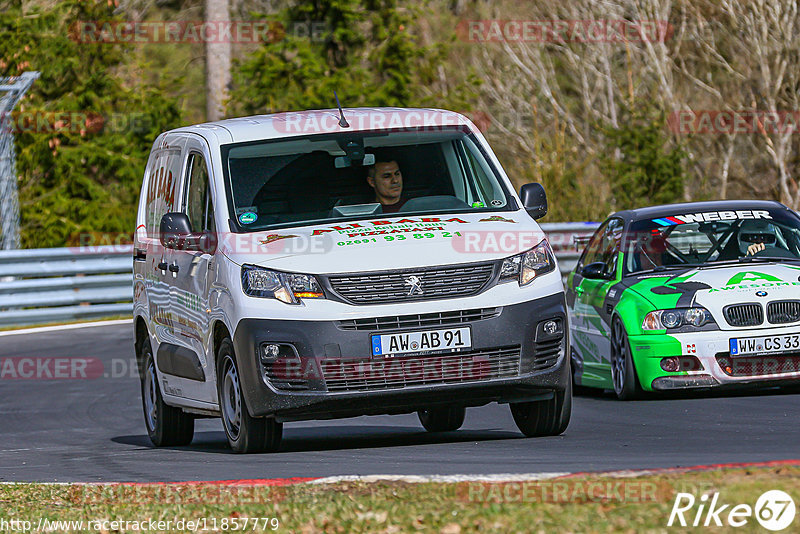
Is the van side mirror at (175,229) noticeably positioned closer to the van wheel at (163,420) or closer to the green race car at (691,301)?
the van wheel at (163,420)

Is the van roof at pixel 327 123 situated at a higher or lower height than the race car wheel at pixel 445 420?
higher

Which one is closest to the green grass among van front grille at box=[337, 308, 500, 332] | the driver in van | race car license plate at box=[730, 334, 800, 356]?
van front grille at box=[337, 308, 500, 332]

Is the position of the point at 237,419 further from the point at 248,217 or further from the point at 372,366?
the point at 248,217

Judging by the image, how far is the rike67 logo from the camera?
5.30m

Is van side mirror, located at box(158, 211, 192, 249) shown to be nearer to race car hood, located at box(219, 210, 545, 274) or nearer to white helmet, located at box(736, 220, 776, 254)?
race car hood, located at box(219, 210, 545, 274)

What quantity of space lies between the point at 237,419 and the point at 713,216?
4985mm

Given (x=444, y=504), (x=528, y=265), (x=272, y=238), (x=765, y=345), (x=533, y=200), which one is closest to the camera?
(x=444, y=504)

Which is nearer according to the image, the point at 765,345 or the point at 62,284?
the point at 765,345

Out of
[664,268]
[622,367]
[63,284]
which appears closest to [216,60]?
[63,284]

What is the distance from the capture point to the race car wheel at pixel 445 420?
11.1 meters

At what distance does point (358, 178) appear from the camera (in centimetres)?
959

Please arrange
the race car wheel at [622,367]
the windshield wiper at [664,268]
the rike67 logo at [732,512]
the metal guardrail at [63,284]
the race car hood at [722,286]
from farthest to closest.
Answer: the metal guardrail at [63,284], the windshield wiper at [664,268], the race car wheel at [622,367], the race car hood at [722,286], the rike67 logo at [732,512]

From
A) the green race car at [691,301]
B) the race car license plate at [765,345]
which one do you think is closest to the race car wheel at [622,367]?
the green race car at [691,301]

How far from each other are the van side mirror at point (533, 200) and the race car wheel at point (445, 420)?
6.68 feet
